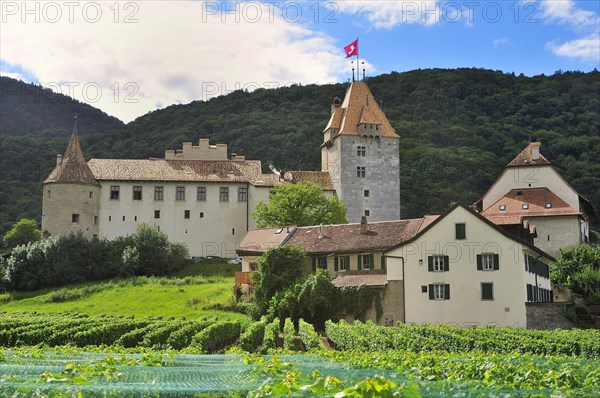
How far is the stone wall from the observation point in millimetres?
43812

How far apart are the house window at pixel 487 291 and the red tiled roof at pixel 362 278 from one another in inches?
229

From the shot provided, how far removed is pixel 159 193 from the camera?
80188mm

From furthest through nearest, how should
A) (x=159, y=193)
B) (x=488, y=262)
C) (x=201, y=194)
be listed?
(x=201, y=194) → (x=159, y=193) → (x=488, y=262)

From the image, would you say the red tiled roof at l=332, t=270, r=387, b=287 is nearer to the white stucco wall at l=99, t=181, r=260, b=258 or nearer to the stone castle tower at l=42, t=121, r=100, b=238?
the white stucco wall at l=99, t=181, r=260, b=258

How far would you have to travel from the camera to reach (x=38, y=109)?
14100 cm

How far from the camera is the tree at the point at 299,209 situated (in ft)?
228

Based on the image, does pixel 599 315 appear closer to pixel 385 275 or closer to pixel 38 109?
pixel 385 275

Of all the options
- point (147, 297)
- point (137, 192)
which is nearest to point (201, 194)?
point (137, 192)

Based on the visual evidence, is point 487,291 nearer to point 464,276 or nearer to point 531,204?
point 464,276

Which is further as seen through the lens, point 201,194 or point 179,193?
point 201,194

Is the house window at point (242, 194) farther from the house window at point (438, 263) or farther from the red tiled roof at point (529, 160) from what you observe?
the house window at point (438, 263)

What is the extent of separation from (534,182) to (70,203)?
43.7 m

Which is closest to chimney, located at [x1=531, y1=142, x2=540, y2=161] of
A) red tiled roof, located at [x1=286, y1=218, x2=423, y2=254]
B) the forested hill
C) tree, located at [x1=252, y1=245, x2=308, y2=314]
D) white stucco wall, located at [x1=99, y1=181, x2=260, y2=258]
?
red tiled roof, located at [x1=286, y1=218, x2=423, y2=254]

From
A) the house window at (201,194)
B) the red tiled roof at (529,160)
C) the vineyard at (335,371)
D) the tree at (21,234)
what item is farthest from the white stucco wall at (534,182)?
the tree at (21,234)
